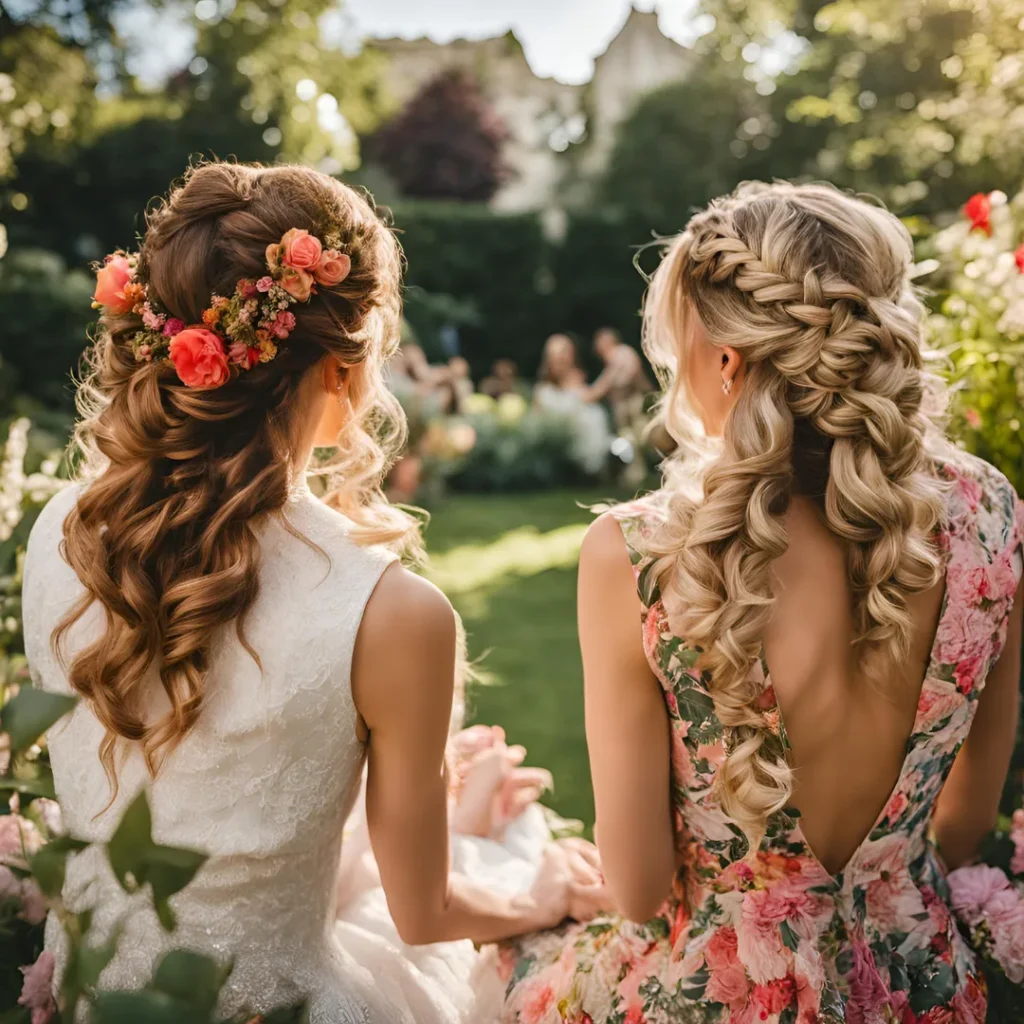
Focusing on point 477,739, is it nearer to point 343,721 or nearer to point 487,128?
point 343,721

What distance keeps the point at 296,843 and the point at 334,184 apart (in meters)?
1.10

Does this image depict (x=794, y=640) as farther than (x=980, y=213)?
No

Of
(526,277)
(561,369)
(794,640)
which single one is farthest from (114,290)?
(526,277)

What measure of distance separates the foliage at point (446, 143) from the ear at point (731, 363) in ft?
79.1

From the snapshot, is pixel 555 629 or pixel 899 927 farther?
pixel 555 629

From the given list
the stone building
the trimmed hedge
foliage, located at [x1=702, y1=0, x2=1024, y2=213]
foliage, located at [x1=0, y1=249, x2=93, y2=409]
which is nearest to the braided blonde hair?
foliage, located at [x1=702, y1=0, x2=1024, y2=213]

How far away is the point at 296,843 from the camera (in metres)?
1.53

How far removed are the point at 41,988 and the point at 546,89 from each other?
3161cm

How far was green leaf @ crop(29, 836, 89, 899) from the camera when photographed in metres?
0.63

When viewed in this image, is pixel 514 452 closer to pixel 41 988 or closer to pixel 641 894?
pixel 641 894

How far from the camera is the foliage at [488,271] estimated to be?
17.2m

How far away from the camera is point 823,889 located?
1.60 metres

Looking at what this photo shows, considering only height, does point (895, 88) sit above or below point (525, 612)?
above

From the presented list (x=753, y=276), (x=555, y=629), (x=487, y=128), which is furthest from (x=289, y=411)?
(x=487, y=128)
